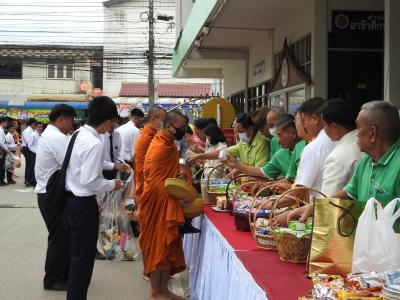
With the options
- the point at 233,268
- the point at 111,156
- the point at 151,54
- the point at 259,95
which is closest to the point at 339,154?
the point at 233,268

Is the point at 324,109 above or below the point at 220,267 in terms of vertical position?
above

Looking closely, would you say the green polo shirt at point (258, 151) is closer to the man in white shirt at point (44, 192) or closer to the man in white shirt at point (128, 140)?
the man in white shirt at point (44, 192)

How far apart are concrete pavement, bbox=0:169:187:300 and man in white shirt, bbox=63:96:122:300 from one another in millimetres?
1141

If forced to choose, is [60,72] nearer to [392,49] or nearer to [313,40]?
[313,40]

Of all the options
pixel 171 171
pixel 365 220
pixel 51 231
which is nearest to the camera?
pixel 365 220

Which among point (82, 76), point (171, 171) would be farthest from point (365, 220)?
point (82, 76)

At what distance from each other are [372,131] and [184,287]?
346 centimetres

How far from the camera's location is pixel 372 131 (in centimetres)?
259

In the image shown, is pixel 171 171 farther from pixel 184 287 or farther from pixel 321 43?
pixel 321 43

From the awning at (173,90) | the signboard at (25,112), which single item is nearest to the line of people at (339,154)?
the signboard at (25,112)

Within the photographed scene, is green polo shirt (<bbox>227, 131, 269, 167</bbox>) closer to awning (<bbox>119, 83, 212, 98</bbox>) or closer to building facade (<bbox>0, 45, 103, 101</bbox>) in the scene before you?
awning (<bbox>119, 83, 212, 98</bbox>)

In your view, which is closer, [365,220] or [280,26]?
[365,220]

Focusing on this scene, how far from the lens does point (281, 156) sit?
4652 millimetres

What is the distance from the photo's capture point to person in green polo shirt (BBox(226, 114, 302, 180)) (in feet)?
14.5
